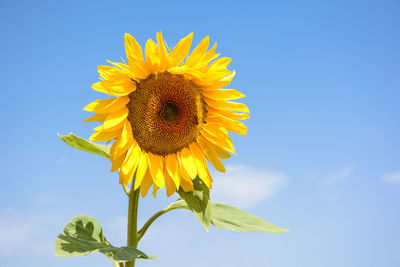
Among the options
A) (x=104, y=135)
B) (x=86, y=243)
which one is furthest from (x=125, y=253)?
(x=104, y=135)

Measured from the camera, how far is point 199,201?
3.55 metres

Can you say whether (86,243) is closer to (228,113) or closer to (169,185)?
(169,185)

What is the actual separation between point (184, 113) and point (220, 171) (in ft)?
1.75

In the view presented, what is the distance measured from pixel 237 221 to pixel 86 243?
1250 mm

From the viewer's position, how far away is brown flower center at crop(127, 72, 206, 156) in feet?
11.7

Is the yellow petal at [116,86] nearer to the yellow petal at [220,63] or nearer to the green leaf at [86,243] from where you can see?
the yellow petal at [220,63]

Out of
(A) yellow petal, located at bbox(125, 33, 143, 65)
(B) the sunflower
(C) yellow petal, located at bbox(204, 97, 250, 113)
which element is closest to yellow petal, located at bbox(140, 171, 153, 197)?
(B) the sunflower

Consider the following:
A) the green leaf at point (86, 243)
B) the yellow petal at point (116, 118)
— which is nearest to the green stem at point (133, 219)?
the green leaf at point (86, 243)

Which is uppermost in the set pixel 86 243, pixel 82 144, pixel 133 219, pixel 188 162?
pixel 82 144

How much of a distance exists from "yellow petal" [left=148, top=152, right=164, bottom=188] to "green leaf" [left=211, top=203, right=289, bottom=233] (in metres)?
0.66

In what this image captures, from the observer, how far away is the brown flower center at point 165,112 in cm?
356

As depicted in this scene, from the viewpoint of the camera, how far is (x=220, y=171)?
368 centimetres

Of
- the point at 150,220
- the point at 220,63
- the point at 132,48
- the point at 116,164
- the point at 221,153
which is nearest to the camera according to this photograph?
the point at 132,48

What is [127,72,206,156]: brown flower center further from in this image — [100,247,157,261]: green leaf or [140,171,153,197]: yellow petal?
[100,247,157,261]: green leaf
